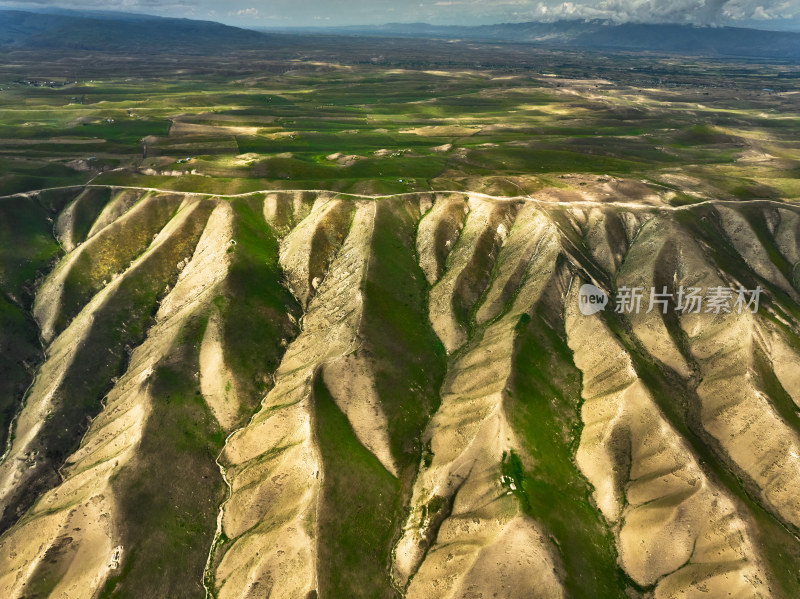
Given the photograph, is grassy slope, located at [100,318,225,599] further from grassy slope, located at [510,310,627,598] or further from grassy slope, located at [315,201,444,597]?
grassy slope, located at [510,310,627,598]

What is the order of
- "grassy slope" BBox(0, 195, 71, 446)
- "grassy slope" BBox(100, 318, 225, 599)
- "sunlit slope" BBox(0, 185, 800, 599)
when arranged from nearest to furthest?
"grassy slope" BBox(100, 318, 225, 599) < "sunlit slope" BBox(0, 185, 800, 599) < "grassy slope" BBox(0, 195, 71, 446)

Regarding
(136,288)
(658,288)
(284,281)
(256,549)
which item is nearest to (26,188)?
(136,288)

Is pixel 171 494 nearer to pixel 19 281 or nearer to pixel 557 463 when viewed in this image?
pixel 557 463

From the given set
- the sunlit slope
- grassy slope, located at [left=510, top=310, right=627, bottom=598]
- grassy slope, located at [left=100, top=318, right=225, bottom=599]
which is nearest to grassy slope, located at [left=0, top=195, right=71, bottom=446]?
the sunlit slope

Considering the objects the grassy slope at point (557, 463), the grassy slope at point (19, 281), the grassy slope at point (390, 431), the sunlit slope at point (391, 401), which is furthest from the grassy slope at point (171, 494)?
the grassy slope at point (557, 463)

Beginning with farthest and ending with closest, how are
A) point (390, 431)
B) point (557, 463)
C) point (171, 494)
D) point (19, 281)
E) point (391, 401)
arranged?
1. point (19, 281)
2. point (391, 401)
3. point (390, 431)
4. point (557, 463)
5. point (171, 494)

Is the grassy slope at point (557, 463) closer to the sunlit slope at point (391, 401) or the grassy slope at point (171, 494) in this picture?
the sunlit slope at point (391, 401)

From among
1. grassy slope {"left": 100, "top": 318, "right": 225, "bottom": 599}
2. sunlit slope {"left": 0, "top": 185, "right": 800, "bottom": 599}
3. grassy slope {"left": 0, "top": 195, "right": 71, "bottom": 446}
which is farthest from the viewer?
grassy slope {"left": 0, "top": 195, "right": 71, "bottom": 446}

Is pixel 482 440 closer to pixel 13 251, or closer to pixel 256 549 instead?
pixel 256 549

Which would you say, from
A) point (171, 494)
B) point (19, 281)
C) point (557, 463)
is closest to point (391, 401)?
point (557, 463)
